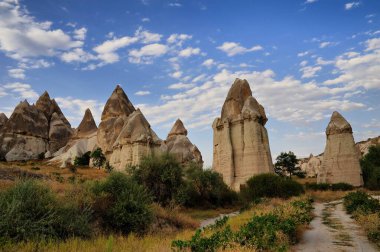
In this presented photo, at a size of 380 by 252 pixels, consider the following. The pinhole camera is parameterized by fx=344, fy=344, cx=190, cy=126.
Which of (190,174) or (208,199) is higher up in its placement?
Result: (190,174)

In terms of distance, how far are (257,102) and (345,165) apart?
978 cm

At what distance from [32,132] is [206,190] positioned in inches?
1747

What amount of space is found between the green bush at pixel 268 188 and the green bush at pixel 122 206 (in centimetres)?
1330

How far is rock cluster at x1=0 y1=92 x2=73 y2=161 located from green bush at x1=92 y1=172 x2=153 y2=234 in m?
48.1

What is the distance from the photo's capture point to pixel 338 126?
32.3m

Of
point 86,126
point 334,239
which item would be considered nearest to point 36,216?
point 334,239

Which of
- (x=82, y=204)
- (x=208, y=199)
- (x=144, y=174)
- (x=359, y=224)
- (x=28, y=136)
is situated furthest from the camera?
(x=28, y=136)

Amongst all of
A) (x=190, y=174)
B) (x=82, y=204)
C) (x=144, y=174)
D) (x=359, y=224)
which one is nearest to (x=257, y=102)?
(x=190, y=174)

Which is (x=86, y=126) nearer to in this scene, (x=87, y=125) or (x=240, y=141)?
(x=87, y=125)

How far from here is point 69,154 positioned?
54188 mm

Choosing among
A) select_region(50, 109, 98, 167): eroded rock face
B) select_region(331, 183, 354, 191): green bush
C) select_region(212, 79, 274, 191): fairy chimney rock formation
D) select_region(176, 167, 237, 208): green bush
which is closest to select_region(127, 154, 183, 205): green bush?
select_region(176, 167, 237, 208): green bush

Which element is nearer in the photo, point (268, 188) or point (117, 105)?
point (268, 188)

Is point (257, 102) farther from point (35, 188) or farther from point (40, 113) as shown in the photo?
point (40, 113)

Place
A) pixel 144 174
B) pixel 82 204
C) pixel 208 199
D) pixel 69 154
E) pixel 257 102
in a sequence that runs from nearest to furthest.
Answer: pixel 82 204 → pixel 144 174 → pixel 208 199 → pixel 257 102 → pixel 69 154
